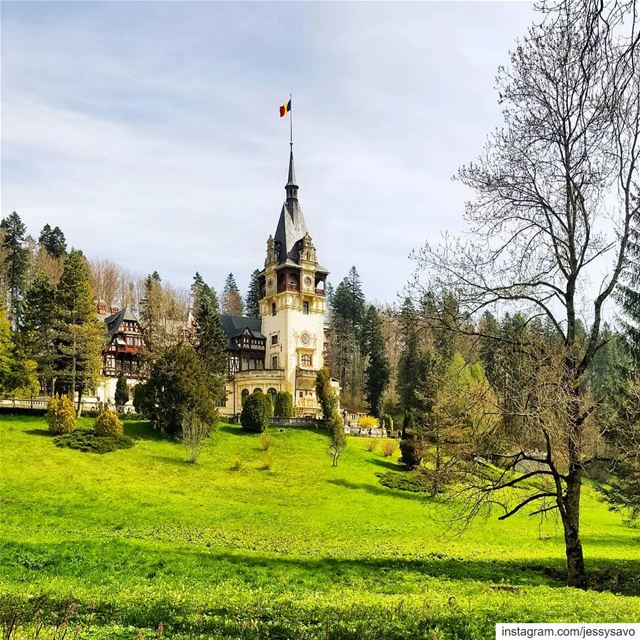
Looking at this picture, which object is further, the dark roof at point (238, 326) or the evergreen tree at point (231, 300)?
the evergreen tree at point (231, 300)

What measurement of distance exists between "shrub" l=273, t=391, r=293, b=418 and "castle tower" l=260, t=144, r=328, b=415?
9374mm

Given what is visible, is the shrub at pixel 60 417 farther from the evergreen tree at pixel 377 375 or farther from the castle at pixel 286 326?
the evergreen tree at pixel 377 375

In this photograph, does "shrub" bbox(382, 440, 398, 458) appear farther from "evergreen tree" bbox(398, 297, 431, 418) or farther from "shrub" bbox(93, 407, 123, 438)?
"shrub" bbox(93, 407, 123, 438)

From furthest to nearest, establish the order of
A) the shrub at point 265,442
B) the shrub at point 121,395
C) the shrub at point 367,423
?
1. the shrub at point 367,423
2. the shrub at point 121,395
3. the shrub at point 265,442

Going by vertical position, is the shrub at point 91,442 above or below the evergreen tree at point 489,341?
below

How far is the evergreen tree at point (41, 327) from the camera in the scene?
42.7m

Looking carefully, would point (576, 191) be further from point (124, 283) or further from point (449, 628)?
point (124, 283)

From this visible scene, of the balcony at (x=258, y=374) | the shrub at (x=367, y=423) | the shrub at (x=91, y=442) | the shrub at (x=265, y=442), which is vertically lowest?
the shrub at (x=367, y=423)

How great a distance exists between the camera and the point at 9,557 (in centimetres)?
1391

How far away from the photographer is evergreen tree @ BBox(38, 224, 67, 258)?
273ft

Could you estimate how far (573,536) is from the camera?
12820 millimetres

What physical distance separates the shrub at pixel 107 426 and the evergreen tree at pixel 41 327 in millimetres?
7414

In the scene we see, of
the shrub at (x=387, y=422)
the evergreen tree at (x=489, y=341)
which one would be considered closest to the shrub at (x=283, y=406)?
the shrub at (x=387, y=422)

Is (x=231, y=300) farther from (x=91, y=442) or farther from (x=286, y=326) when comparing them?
(x=91, y=442)
